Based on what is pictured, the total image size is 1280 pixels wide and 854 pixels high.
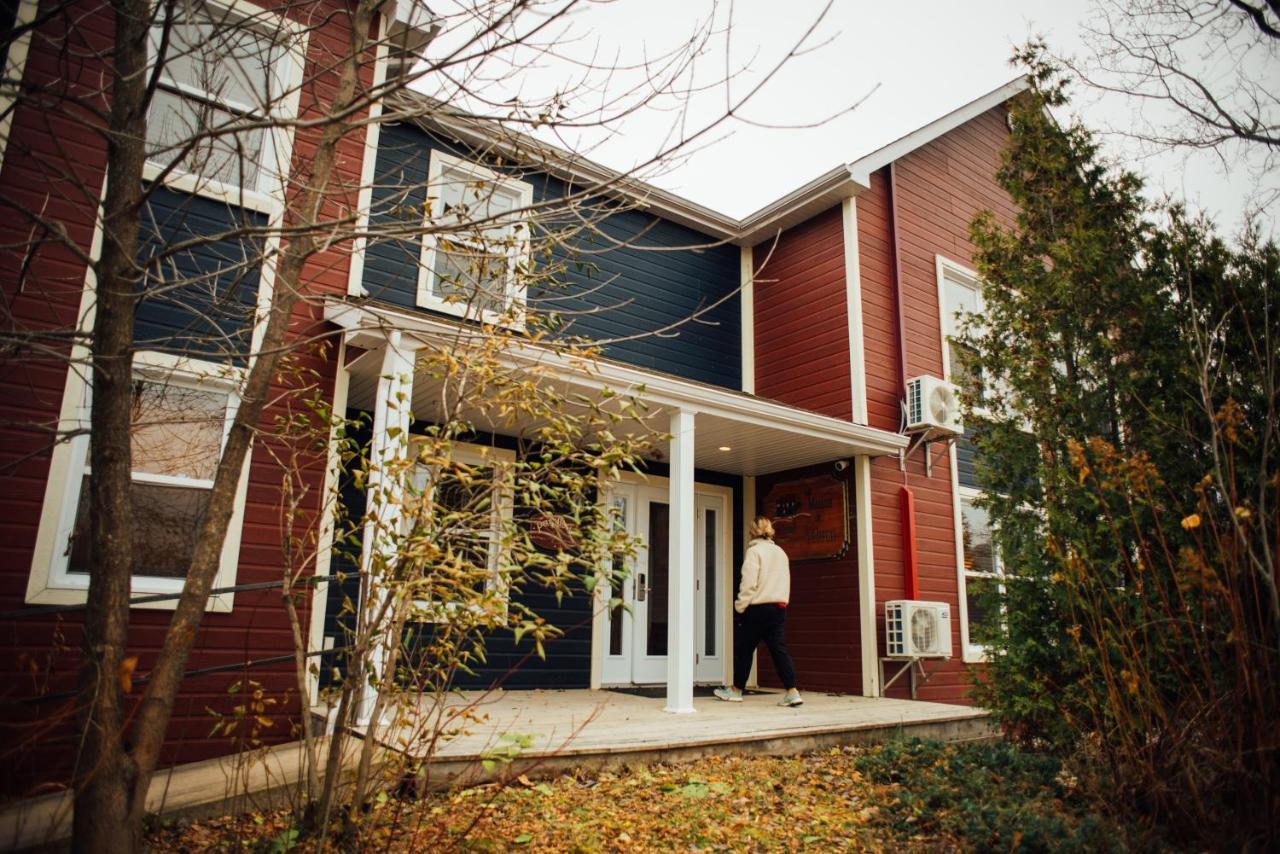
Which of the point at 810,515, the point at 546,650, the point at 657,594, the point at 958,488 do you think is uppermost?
the point at 958,488

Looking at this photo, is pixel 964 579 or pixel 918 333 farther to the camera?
pixel 918 333

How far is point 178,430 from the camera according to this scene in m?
5.54

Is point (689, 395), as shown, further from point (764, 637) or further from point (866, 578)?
point (866, 578)

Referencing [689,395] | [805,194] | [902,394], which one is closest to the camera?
[689,395]

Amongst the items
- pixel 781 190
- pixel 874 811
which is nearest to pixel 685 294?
pixel 781 190

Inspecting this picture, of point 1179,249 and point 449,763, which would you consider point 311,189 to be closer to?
point 449,763

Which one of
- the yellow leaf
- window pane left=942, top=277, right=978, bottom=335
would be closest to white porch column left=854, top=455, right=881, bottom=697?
window pane left=942, top=277, right=978, bottom=335

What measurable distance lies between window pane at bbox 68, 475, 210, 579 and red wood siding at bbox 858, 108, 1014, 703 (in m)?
6.33

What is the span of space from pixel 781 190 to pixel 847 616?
18.1 feet

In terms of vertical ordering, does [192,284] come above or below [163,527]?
above

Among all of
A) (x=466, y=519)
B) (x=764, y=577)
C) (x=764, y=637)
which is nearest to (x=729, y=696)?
(x=764, y=637)

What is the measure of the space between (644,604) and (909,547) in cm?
294

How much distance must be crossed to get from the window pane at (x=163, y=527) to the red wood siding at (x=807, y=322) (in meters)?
6.25

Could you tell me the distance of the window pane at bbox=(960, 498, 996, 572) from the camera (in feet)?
30.8
